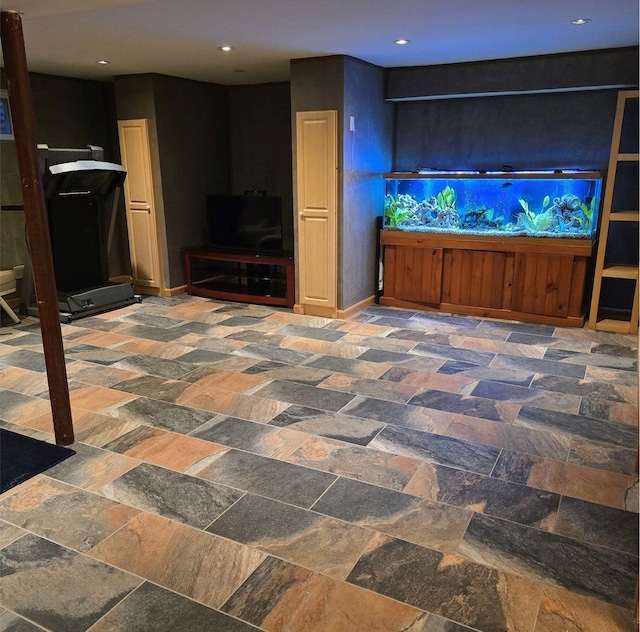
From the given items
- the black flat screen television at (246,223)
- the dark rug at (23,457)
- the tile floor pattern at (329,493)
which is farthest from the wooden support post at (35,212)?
the black flat screen television at (246,223)

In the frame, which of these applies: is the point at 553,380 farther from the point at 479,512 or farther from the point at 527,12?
the point at 527,12

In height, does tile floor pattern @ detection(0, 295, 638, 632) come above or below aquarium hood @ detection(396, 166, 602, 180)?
below

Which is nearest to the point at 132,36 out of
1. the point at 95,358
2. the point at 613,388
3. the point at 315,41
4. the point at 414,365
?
the point at 315,41

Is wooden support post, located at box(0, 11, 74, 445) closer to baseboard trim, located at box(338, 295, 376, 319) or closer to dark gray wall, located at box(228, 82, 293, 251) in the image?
baseboard trim, located at box(338, 295, 376, 319)

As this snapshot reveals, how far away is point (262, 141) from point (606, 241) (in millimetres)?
4014

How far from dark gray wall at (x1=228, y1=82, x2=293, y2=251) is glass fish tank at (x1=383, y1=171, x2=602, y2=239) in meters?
1.48

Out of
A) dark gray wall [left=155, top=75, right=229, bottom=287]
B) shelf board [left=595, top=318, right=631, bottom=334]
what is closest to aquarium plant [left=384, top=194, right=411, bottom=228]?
shelf board [left=595, top=318, right=631, bottom=334]

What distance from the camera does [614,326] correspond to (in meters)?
4.92

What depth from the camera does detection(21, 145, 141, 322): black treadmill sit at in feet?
17.3

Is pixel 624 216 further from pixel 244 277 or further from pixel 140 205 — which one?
pixel 140 205

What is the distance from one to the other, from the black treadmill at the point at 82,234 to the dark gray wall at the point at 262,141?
1.54 m

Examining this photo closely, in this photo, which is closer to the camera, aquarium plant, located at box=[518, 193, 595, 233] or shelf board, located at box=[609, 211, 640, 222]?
shelf board, located at box=[609, 211, 640, 222]

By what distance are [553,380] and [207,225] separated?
442cm

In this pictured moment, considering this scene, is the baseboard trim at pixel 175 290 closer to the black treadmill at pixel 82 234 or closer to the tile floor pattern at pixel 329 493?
the black treadmill at pixel 82 234
